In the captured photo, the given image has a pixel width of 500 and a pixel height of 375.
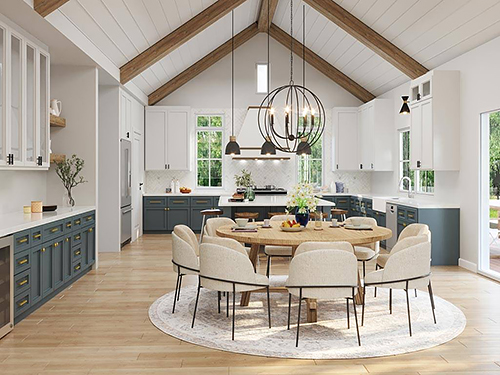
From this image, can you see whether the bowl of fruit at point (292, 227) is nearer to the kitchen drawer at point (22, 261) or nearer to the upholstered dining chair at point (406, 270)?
the upholstered dining chair at point (406, 270)

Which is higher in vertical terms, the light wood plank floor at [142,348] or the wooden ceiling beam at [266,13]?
the wooden ceiling beam at [266,13]

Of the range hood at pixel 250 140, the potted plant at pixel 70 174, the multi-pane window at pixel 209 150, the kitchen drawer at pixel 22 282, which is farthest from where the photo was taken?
the multi-pane window at pixel 209 150

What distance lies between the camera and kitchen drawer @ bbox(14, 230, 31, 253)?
3.98 meters

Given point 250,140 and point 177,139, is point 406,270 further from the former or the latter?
point 177,139

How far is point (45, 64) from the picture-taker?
5.43 m

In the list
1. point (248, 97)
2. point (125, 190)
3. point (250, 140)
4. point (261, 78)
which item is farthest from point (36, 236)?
point (261, 78)

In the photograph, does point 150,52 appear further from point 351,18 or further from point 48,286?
point 48,286

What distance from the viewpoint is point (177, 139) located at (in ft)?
33.7

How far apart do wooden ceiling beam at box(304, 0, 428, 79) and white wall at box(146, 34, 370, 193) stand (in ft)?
10.1

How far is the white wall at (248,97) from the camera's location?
10477 mm

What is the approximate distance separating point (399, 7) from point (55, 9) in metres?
4.23

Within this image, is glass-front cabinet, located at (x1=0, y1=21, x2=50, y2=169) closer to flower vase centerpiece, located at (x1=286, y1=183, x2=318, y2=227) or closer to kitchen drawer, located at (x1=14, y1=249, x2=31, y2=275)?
kitchen drawer, located at (x1=14, y1=249, x2=31, y2=275)

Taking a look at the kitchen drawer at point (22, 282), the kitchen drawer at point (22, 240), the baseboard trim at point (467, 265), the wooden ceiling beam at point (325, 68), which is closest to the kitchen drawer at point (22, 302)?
the kitchen drawer at point (22, 282)

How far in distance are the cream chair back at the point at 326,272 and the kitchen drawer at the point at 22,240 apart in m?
2.21
